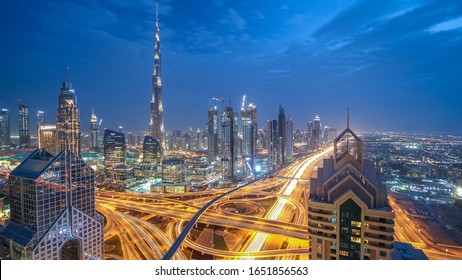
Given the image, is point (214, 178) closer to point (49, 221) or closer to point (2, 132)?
point (2, 132)

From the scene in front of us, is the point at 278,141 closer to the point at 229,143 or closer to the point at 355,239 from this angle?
the point at 229,143

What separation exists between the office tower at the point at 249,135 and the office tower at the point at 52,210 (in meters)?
17.4

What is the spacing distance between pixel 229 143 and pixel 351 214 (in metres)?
17.2

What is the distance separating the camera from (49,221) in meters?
5.06

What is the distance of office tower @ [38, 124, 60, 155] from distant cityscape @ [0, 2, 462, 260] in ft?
0.27

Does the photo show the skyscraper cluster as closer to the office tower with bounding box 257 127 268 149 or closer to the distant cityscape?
the distant cityscape

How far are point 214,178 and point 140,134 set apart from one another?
29294 millimetres

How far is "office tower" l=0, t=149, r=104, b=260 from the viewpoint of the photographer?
4906mm

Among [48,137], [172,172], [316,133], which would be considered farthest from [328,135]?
[48,137]

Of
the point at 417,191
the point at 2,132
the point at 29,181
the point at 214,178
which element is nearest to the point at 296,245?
the point at 29,181

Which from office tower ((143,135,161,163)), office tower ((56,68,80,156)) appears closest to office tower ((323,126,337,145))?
office tower ((143,135,161,163))

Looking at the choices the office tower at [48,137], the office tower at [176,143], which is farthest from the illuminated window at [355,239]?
the office tower at [176,143]

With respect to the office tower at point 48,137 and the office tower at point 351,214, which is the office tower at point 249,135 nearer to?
the office tower at point 48,137

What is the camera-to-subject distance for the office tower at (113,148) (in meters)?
24.3
